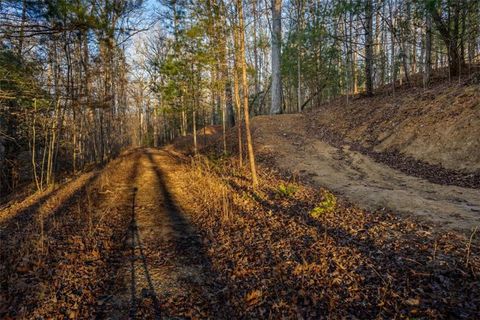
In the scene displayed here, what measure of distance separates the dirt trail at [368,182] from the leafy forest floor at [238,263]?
50cm

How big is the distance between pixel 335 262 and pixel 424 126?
9.19 metres

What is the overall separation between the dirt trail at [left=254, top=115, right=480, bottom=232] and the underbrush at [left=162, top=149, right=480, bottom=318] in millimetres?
578

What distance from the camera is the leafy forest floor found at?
3.55 meters

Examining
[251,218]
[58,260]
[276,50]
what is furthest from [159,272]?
[276,50]

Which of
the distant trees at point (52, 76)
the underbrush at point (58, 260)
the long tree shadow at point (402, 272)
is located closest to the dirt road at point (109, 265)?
the underbrush at point (58, 260)

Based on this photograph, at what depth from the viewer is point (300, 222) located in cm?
610

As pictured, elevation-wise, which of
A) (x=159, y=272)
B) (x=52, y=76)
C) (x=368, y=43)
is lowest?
(x=159, y=272)

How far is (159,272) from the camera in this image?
15.1 ft

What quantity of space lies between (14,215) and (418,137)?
558 inches

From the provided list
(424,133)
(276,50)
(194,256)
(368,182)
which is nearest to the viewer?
(194,256)

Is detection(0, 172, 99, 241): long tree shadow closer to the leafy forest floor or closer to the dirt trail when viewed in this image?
the leafy forest floor

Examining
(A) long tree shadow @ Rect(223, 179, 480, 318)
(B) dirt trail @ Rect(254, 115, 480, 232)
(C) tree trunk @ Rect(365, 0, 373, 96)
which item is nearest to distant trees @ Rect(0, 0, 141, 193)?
(A) long tree shadow @ Rect(223, 179, 480, 318)

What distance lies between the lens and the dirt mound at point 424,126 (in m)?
9.09

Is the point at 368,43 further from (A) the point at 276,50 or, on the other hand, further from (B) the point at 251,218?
(B) the point at 251,218
